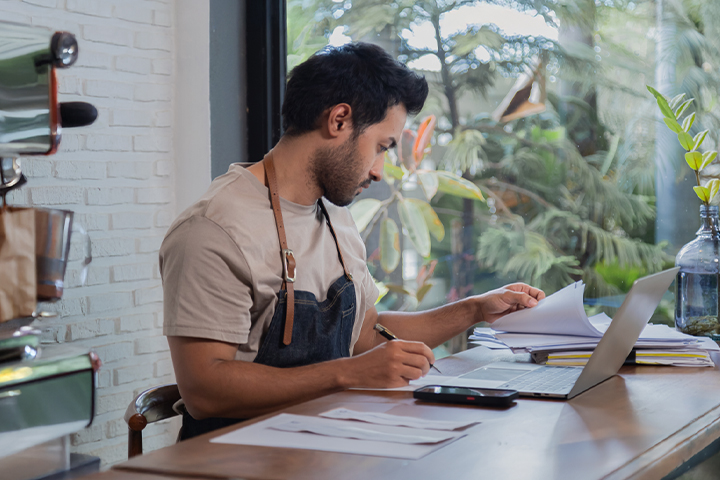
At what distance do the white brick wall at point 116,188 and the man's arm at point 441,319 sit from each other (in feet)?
3.24

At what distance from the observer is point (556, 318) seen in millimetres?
1653

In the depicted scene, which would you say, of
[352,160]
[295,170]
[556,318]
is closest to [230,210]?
[295,170]

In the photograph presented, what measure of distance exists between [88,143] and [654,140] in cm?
175

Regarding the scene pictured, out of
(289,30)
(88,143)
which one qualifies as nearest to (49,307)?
(88,143)

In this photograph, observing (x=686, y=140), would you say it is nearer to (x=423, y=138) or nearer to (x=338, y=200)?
(x=423, y=138)

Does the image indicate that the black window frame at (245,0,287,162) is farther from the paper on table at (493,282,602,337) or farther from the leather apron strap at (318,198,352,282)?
the paper on table at (493,282,602,337)

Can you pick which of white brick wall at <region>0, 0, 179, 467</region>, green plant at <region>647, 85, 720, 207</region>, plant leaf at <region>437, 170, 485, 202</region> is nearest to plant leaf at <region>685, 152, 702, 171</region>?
green plant at <region>647, 85, 720, 207</region>

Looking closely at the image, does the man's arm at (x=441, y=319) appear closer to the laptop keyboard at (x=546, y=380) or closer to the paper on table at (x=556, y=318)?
the paper on table at (x=556, y=318)

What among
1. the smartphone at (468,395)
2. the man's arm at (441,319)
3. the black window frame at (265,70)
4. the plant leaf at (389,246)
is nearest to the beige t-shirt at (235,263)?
the man's arm at (441,319)

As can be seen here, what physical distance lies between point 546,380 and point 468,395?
248 mm

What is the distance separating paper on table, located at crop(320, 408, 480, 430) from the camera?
1087mm

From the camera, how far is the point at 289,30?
2.93 metres

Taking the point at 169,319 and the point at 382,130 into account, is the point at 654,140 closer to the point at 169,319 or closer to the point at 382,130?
the point at 382,130

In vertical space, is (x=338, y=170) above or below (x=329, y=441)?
above
